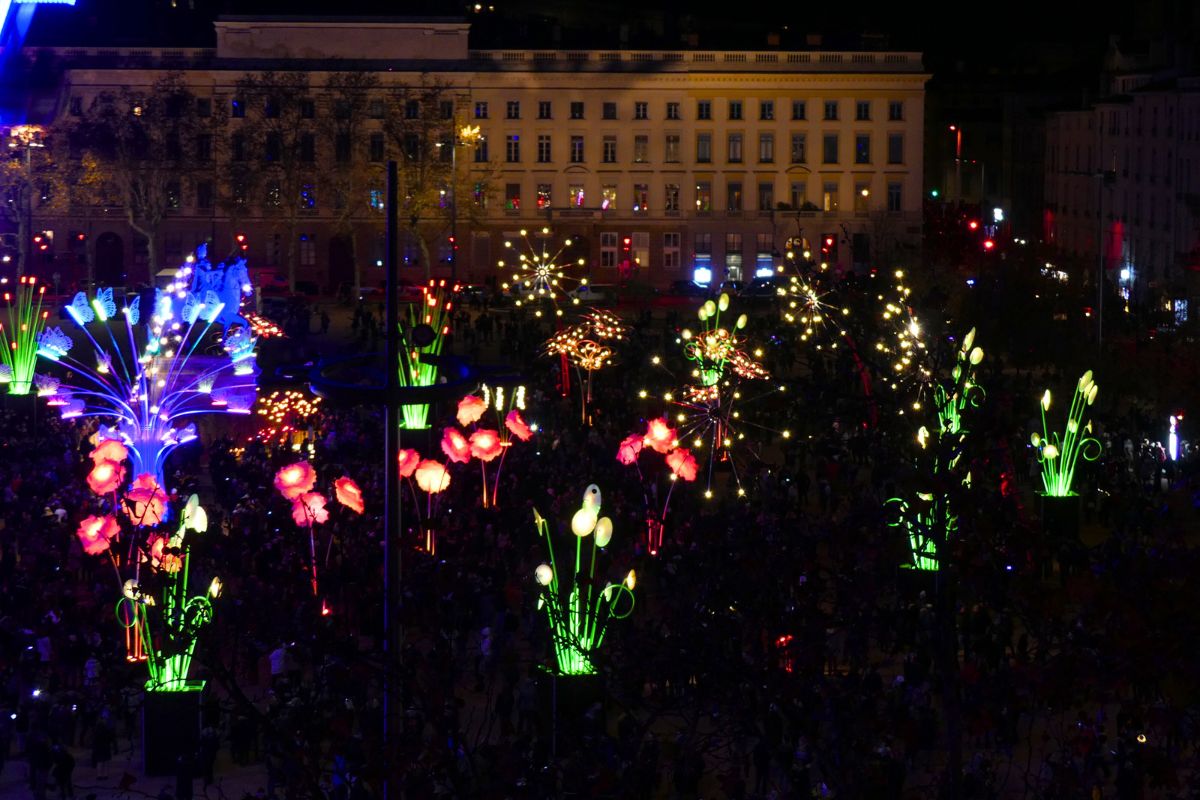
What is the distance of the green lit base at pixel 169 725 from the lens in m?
20.3

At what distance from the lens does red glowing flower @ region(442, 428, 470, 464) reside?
96.9ft

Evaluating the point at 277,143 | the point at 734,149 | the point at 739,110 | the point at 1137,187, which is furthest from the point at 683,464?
the point at 739,110

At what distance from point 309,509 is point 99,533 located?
2436mm

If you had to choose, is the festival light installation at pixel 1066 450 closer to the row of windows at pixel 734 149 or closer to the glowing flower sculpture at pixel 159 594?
the glowing flower sculpture at pixel 159 594

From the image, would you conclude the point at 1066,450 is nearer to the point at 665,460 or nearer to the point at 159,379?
the point at 665,460

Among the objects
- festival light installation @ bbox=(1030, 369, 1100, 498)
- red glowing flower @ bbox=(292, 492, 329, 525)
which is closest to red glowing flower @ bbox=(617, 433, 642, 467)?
red glowing flower @ bbox=(292, 492, 329, 525)

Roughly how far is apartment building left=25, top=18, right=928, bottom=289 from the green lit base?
54.3 meters

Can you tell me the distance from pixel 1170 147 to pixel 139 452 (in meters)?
37.5

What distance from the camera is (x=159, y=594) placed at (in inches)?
816

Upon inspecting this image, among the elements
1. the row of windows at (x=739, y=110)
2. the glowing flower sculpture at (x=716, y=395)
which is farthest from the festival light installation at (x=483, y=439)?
the row of windows at (x=739, y=110)

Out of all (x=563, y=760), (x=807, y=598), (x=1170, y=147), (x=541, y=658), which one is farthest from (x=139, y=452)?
(x=1170, y=147)

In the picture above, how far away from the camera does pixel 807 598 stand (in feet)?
60.0

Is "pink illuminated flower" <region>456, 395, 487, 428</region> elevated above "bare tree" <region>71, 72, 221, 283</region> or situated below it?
below

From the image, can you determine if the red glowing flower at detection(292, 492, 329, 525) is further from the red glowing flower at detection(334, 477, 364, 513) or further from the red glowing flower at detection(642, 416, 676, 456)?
the red glowing flower at detection(642, 416, 676, 456)
